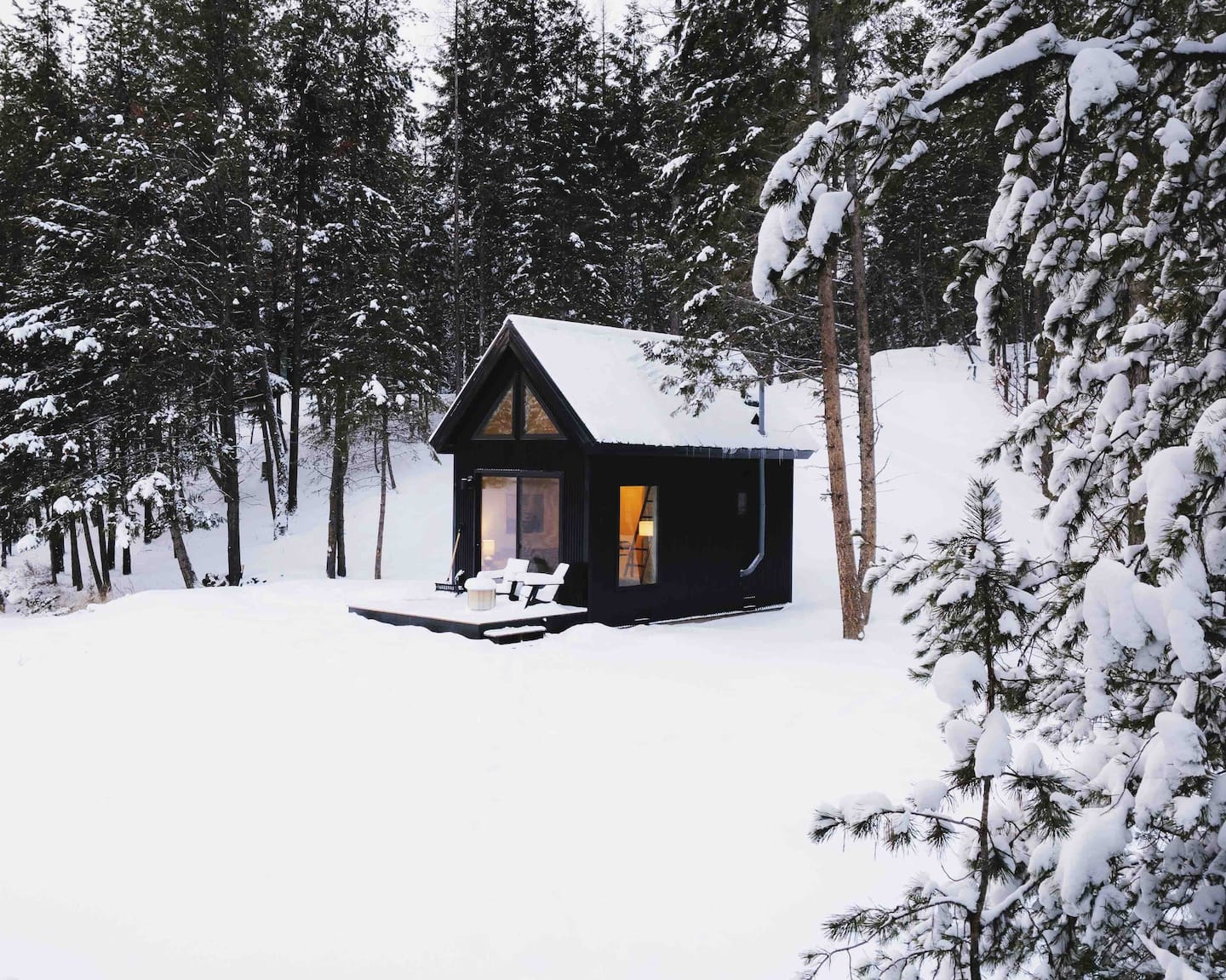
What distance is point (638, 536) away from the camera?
13.3 meters

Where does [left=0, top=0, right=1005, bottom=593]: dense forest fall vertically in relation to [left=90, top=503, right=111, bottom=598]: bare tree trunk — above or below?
above

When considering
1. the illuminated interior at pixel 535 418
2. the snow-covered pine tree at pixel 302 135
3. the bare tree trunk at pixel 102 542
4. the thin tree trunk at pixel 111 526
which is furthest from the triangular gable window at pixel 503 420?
the snow-covered pine tree at pixel 302 135

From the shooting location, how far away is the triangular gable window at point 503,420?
44.8ft

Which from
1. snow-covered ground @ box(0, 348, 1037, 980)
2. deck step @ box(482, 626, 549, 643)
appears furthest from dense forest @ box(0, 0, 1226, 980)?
deck step @ box(482, 626, 549, 643)

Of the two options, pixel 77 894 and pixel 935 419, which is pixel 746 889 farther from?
pixel 935 419

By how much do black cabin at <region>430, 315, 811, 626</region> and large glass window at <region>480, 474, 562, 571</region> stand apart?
0.02 metres

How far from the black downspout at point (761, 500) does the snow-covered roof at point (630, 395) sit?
0.61ft

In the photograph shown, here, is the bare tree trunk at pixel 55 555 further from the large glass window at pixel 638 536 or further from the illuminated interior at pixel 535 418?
the large glass window at pixel 638 536

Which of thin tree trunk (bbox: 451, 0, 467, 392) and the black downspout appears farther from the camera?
thin tree trunk (bbox: 451, 0, 467, 392)

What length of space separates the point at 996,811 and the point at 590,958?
2592 millimetres

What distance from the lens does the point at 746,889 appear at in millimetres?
4902

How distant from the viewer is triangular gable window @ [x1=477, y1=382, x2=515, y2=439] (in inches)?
538

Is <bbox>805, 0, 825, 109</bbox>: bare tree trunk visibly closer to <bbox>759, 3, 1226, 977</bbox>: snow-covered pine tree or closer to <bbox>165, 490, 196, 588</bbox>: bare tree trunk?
<bbox>759, 3, 1226, 977</bbox>: snow-covered pine tree

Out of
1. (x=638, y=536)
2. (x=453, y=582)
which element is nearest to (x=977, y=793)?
(x=638, y=536)
